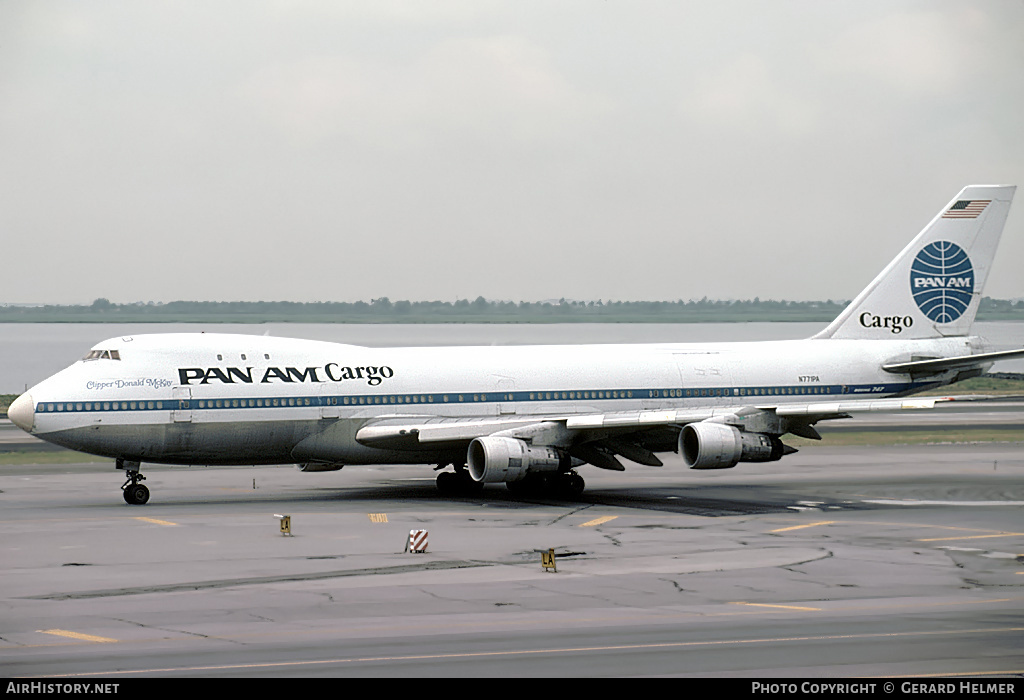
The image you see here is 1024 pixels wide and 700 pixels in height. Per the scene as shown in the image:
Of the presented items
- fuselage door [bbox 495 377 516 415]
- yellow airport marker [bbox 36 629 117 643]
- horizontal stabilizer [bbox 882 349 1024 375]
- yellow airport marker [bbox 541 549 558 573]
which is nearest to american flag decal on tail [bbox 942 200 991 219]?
horizontal stabilizer [bbox 882 349 1024 375]

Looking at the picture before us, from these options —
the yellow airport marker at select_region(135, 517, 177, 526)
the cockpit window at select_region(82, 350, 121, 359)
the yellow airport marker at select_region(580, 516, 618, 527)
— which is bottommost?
the yellow airport marker at select_region(580, 516, 618, 527)

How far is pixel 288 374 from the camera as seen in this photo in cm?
3972

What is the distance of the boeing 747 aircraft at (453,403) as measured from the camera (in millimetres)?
37750

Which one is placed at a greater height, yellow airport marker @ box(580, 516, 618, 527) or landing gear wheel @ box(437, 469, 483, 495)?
landing gear wheel @ box(437, 469, 483, 495)

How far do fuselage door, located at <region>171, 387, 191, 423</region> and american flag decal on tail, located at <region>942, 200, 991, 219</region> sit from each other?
27956 millimetres

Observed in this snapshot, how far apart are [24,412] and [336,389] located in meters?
8.90

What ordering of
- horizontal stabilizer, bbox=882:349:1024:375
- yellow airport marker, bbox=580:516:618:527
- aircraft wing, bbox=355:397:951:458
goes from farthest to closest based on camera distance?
horizontal stabilizer, bbox=882:349:1024:375 < aircraft wing, bbox=355:397:951:458 < yellow airport marker, bbox=580:516:618:527

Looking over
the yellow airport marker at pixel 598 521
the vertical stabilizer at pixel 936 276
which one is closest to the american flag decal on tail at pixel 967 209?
the vertical stabilizer at pixel 936 276

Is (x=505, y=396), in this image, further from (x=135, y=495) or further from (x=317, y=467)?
(x=135, y=495)

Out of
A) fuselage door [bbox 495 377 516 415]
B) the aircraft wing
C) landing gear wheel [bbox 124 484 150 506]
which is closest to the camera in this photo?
the aircraft wing

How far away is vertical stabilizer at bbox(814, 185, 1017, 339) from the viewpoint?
158 feet

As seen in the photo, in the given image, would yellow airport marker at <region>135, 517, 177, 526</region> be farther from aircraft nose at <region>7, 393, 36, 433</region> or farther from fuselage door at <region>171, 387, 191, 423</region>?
aircraft nose at <region>7, 393, 36, 433</region>

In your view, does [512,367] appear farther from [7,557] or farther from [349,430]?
[7,557]

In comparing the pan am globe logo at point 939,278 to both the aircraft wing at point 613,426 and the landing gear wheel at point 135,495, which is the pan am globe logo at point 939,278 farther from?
the landing gear wheel at point 135,495
